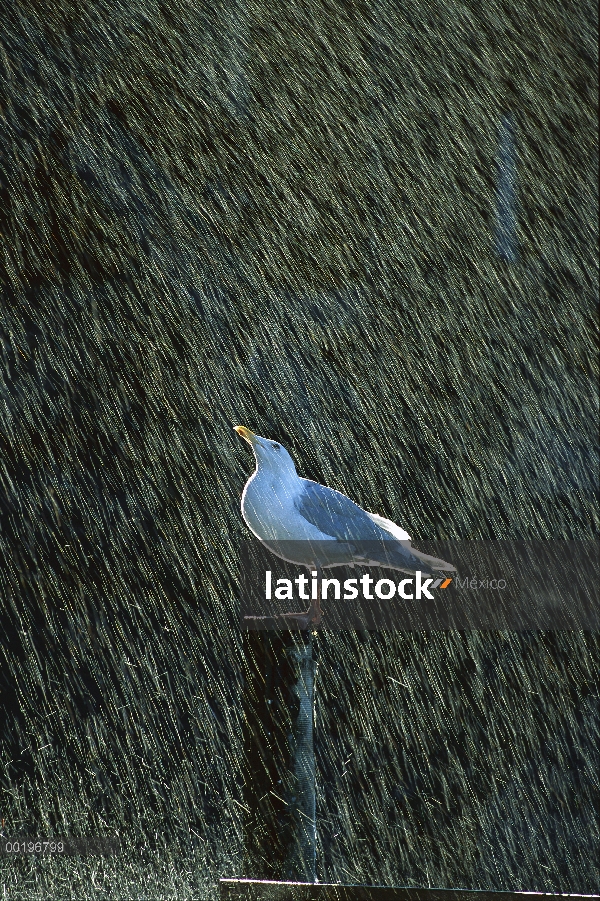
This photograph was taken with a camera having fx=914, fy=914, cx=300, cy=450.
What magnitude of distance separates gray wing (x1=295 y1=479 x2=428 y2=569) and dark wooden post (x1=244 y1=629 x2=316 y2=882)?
0.78m

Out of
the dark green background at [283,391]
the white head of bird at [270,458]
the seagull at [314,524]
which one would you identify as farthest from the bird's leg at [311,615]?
the dark green background at [283,391]

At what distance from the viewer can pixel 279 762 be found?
121 centimetres

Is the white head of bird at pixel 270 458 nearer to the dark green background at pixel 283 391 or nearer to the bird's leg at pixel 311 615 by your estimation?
the bird's leg at pixel 311 615

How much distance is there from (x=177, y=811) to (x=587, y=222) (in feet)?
9.41

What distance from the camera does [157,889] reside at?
8.86 feet

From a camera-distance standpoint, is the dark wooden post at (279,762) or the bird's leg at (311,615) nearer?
the dark wooden post at (279,762)

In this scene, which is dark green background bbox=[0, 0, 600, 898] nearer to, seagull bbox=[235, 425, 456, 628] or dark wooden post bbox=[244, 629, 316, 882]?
seagull bbox=[235, 425, 456, 628]

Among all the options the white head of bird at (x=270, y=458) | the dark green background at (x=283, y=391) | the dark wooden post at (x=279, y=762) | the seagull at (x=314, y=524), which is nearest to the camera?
the dark wooden post at (x=279, y=762)

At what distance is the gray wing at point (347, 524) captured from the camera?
201 cm

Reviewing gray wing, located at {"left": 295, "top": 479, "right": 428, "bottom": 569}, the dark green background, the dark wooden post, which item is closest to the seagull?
gray wing, located at {"left": 295, "top": 479, "right": 428, "bottom": 569}

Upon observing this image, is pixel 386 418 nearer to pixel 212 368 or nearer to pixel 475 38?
pixel 212 368

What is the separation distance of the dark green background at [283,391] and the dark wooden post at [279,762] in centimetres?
136

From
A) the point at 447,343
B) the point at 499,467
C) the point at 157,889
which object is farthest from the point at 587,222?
the point at 157,889

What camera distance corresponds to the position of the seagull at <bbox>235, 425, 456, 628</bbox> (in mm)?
1957
